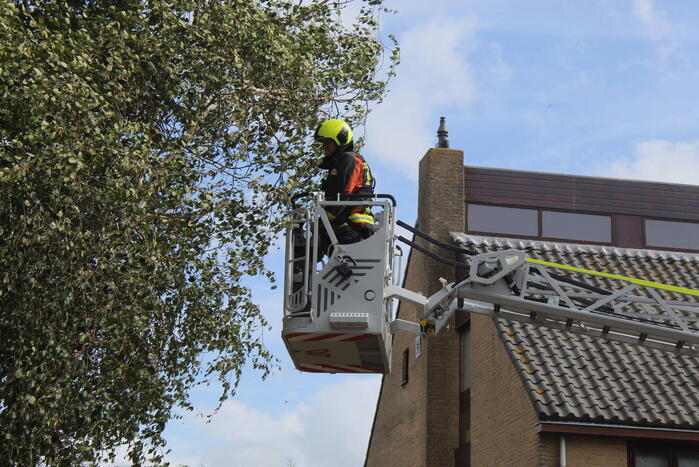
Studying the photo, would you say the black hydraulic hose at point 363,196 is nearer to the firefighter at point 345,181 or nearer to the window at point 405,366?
the firefighter at point 345,181

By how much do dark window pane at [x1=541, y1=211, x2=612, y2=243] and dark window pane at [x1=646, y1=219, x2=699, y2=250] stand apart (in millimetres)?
945

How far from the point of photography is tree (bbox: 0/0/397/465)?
36.3ft

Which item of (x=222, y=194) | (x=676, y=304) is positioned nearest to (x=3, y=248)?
(x=222, y=194)

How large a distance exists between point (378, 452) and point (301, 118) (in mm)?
12008

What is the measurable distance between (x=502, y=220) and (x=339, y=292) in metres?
12.5

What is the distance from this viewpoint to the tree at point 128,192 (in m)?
11.1

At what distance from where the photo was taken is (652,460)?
1487 cm

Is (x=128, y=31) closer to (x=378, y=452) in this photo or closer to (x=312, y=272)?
(x=312, y=272)

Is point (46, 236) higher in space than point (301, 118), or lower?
lower

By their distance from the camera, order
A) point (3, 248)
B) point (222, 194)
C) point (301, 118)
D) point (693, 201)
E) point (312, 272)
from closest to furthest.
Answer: point (312, 272)
point (3, 248)
point (222, 194)
point (301, 118)
point (693, 201)

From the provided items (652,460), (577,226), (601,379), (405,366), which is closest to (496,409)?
(601,379)

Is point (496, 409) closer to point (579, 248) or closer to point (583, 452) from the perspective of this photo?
point (583, 452)

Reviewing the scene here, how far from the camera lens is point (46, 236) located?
10898 mm

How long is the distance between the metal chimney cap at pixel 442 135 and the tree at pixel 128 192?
6809 mm
